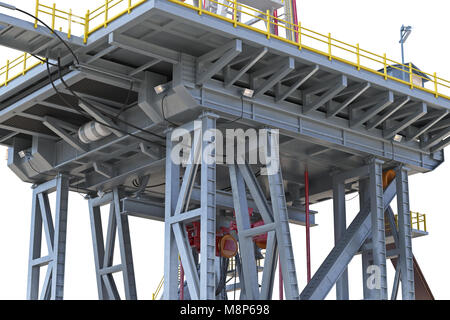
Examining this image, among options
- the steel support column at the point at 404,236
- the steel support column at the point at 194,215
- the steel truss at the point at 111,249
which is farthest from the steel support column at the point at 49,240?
the steel support column at the point at 404,236

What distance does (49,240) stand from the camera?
120 ft

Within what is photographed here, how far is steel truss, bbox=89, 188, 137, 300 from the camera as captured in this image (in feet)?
123

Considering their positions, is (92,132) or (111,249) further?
(111,249)

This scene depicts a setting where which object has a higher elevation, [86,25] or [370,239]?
[86,25]

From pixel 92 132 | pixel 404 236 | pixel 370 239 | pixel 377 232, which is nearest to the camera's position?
pixel 92 132

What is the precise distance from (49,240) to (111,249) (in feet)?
9.82

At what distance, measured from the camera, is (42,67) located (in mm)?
30469

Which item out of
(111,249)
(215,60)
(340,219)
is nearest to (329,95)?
(215,60)

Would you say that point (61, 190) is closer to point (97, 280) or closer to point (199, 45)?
point (97, 280)

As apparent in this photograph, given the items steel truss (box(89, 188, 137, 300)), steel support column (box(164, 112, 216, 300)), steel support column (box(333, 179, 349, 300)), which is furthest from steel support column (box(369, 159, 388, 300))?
steel truss (box(89, 188, 137, 300))

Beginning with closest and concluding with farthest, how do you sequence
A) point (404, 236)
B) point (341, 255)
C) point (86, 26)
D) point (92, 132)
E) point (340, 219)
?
point (86, 26) < point (92, 132) < point (341, 255) < point (404, 236) < point (340, 219)

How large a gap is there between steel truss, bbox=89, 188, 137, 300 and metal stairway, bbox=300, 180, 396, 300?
26.9 ft

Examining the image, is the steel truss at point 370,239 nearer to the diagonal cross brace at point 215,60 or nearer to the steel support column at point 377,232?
the steel support column at point 377,232

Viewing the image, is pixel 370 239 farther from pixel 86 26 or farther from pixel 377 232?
pixel 86 26
